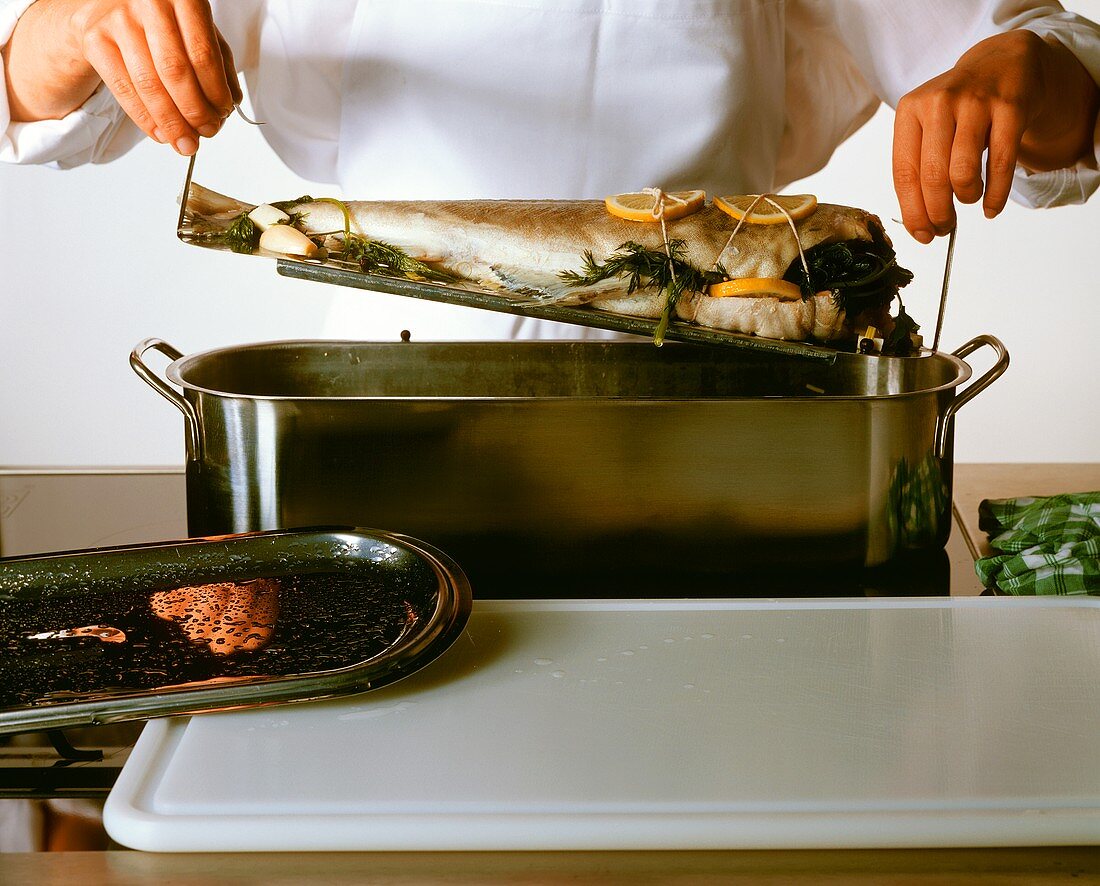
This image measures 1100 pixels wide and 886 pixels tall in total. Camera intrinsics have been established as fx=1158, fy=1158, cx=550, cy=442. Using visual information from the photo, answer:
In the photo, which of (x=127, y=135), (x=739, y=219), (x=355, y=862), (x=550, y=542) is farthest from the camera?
(x=127, y=135)

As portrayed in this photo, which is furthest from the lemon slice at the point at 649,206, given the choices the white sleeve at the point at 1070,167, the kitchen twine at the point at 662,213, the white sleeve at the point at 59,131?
the white sleeve at the point at 59,131

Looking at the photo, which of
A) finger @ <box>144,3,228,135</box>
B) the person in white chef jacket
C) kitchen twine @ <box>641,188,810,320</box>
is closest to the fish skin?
kitchen twine @ <box>641,188,810,320</box>

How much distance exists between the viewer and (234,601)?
686 millimetres

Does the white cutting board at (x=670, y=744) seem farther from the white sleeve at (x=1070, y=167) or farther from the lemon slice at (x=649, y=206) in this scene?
the white sleeve at (x=1070, y=167)

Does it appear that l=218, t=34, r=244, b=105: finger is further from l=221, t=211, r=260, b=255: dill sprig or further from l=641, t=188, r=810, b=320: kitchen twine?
l=641, t=188, r=810, b=320: kitchen twine

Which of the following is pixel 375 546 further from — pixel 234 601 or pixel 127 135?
pixel 127 135

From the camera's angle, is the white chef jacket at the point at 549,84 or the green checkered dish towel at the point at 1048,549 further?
the white chef jacket at the point at 549,84

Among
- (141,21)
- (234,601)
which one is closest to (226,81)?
(141,21)

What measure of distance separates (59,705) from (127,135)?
733 millimetres

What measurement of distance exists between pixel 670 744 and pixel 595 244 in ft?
1.42

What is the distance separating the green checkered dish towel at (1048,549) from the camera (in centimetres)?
77

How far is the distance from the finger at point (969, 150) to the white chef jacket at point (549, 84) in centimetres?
31

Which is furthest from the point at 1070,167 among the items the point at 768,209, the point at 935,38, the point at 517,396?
the point at 517,396

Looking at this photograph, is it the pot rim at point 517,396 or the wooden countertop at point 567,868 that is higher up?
the pot rim at point 517,396
